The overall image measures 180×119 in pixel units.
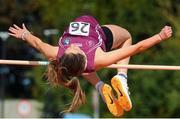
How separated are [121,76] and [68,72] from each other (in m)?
0.84

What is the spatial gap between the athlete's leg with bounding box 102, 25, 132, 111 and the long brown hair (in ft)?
1.47

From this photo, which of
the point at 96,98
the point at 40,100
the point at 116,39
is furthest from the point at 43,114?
the point at 116,39

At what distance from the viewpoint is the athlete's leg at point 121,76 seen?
27.9ft

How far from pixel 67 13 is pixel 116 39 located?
35.9 ft

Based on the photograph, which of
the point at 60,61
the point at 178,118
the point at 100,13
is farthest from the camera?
the point at 100,13

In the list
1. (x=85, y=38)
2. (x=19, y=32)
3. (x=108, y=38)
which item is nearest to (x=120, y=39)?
(x=108, y=38)

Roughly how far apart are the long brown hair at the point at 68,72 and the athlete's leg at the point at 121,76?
0.45 meters

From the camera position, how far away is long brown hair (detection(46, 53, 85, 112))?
8039 mm

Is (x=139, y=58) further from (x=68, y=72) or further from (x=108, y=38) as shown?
(x=68, y=72)

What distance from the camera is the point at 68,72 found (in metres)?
8.14

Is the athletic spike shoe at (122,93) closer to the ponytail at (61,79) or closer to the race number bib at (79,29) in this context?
the ponytail at (61,79)

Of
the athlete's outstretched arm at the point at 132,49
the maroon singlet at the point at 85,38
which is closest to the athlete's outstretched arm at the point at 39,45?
the maroon singlet at the point at 85,38

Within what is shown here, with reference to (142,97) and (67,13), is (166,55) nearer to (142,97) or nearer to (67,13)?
(142,97)

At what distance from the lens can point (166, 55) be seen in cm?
1930
